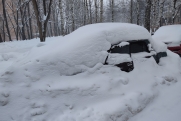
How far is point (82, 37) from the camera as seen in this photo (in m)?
2.92

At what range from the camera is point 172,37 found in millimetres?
6422

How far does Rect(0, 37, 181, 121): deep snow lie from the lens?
7.27 ft

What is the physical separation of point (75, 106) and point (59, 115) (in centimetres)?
29

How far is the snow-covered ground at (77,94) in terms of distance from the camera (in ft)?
7.29

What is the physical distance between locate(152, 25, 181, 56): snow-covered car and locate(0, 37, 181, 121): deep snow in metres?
3.66

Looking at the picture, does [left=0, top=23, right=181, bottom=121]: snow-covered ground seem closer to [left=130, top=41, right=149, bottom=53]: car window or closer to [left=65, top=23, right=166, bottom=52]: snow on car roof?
[left=65, top=23, right=166, bottom=52]: snow on car roof

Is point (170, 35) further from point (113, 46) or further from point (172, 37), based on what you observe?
point (113, 46)

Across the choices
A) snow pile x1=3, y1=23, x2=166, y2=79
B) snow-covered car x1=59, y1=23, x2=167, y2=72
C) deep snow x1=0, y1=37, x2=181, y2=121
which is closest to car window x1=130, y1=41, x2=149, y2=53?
snow-covered car x1=59, y1=23, x2=167, y2=72

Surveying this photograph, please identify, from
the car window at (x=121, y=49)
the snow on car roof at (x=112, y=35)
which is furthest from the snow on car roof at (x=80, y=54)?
the car window at (x=121, y=49)

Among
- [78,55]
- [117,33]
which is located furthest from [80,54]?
[117,33]

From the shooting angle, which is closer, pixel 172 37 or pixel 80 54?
pixel 80 54

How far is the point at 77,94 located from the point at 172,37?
5798 millimetres

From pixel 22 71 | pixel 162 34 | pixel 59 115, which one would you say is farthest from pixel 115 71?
pixel 162 34

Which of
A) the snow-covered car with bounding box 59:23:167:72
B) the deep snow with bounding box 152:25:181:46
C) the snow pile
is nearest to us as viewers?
the snow pile
